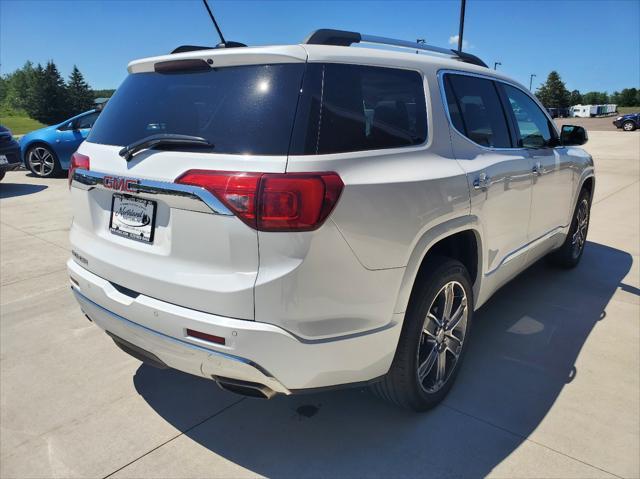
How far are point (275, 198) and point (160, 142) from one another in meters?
0.62

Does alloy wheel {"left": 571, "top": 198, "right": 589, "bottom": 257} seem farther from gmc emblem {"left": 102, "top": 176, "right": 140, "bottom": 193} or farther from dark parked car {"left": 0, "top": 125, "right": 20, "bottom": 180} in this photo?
dark parked car {"left": 0, "top": 125, "right": 20, "bottom": 180}

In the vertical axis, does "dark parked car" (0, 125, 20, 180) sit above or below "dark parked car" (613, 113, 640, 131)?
below

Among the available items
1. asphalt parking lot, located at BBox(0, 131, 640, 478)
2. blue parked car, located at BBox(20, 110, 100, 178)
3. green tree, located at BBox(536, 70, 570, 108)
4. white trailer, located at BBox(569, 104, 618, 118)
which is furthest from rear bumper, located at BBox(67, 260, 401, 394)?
green tree, located at BBox(536, 70, 570, 108)

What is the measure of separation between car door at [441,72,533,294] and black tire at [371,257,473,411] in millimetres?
384

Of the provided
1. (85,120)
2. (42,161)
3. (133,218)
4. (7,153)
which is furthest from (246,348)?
(42,161)

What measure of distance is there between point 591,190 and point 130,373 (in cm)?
478

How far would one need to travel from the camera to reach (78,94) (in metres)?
81.7

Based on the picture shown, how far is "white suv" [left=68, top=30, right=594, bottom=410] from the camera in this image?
1899mm

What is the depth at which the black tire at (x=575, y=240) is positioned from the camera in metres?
4.84

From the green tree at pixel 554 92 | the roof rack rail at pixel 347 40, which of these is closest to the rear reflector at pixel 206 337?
the roof rack rail at pixel 347 40

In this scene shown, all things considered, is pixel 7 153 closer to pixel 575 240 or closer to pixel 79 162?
pixel 79 162

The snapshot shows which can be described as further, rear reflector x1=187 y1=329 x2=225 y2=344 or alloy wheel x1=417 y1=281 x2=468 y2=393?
alloy wheel x1=417 y1=281 x2=468 y2=393

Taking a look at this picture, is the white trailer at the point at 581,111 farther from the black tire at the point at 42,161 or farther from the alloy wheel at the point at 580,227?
the alloy wheel at the point at 580,227

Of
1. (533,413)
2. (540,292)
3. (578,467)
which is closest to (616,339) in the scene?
(540,292)
